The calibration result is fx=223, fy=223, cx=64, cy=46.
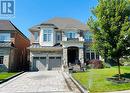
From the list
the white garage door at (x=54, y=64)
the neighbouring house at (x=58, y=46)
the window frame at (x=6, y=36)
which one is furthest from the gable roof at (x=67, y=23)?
the window frame at (x=6, y=36)

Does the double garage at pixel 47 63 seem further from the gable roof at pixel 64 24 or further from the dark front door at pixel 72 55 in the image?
the gable roof at pixel 64 24

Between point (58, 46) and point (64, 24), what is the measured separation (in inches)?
251

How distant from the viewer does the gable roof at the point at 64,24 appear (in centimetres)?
4338

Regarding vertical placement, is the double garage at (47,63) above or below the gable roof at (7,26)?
below

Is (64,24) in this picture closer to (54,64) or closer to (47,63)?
(54,64)

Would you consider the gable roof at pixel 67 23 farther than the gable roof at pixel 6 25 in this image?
Yes

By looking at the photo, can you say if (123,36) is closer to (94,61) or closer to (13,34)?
(94,61)

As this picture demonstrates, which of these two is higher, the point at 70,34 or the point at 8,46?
the point at 70,34

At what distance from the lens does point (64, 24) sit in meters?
46.7

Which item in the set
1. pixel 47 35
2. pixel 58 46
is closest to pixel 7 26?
pixel 47 35

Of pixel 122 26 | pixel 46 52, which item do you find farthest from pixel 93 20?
pixel 46 52

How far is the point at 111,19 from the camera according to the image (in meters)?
19.9

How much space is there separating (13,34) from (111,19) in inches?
953

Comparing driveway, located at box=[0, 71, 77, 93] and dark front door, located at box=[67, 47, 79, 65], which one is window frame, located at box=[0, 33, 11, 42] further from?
driveway, located at box=[0, 71, 77, 93]
